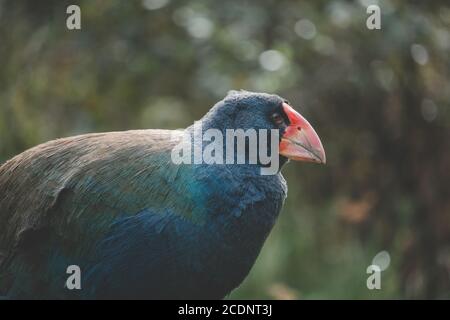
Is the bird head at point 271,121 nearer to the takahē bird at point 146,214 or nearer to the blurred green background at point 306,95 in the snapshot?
the takahē bird at point 146,214

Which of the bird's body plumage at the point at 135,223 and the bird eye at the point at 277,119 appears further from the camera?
the bird eye at the point at 277,119

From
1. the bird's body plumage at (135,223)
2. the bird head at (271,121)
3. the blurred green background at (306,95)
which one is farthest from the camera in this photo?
the blurred green background at (306,95)

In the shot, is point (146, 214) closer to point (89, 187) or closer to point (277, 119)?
point (89, 187)

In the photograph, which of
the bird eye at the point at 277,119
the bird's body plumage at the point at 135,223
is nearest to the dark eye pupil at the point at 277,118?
the bird eye at the point at 277,119

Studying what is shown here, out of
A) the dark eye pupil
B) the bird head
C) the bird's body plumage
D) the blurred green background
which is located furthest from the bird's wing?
the blurred green background

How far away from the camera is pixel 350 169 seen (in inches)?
256

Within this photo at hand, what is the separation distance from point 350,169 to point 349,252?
1.98ft

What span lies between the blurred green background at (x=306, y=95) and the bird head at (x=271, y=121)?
185 cm

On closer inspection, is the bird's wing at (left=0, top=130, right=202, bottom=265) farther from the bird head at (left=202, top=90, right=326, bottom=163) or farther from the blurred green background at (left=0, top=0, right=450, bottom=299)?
the blurred green background at (left=0, top=0, right=450, bottom=299)

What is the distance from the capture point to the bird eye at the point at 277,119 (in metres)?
3.48

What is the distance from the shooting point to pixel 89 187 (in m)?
3.44

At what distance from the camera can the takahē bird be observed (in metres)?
3.28

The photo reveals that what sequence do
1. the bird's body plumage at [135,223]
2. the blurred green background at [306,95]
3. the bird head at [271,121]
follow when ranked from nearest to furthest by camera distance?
the bird's body plumage at [135,223]
the bird head at [271,121]
the blurred green background at [306,95]

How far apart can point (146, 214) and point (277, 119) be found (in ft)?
2.11
